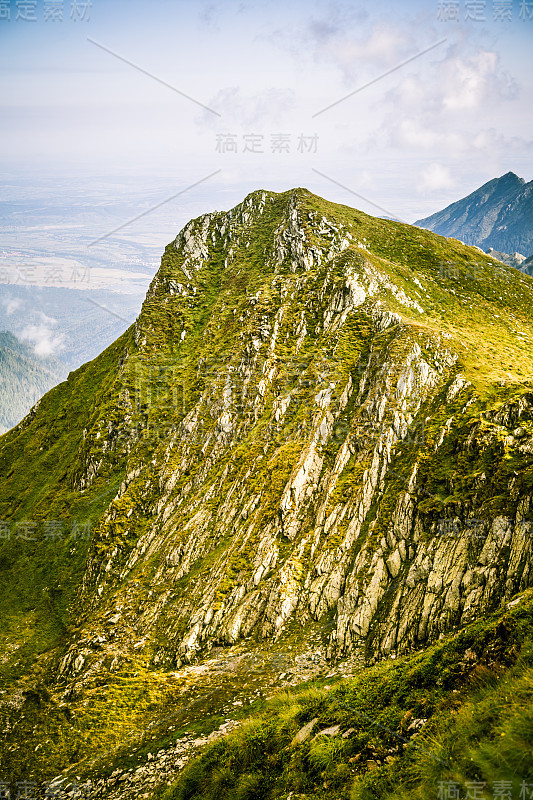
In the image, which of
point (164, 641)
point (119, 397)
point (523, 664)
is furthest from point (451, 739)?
point (119, 397)

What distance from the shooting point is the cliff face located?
30406 millimetres

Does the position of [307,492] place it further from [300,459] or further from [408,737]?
[408,737]

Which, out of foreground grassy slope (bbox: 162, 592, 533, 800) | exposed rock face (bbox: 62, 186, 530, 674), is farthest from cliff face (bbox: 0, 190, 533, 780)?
foreground grassy slope (bbox: 162, 592, 533, 800)

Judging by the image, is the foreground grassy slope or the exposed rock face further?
the exposed rock face

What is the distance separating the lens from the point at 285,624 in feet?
114

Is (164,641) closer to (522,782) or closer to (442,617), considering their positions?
(442,617)

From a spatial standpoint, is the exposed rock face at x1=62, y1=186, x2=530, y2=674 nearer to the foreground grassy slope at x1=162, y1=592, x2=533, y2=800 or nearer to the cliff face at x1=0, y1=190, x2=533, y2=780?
the cliff face at x1=0, y1=190, x2=533, y2=780

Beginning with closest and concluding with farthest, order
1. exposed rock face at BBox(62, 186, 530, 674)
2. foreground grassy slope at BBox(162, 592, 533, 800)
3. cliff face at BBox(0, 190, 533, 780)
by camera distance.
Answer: foreground grassy slope at BBox(162, 592, 533, 800), exposed rock face at BBox(62, 186, 530, 674), cliff face at BBox(0, 190, 533, 780)

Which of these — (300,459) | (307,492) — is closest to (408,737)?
(307,492)

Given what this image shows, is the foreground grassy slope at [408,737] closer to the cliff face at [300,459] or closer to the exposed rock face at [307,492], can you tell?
the cliff face at [300,459]

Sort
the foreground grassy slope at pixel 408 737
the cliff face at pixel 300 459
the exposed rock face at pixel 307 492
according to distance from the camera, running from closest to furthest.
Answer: the foreground grassy slope at pixel 408 737 → the exposed rock face at pixel 307 492 → the cliff face at pixel 300 459

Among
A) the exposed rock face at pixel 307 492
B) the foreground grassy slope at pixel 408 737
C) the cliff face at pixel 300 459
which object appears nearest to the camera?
the foreground grassy slope at pixel 408 737

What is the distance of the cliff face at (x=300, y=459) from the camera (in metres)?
30.4

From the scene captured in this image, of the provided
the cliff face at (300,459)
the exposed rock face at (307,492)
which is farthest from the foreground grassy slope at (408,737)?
the exposed rock face at (307,492)
